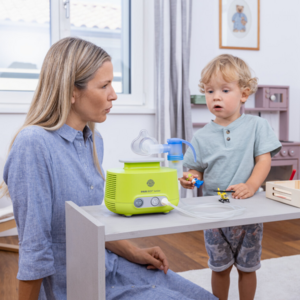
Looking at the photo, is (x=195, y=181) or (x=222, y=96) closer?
(x=195, y=181)

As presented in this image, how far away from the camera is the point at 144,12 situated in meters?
3.37

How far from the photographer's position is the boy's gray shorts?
4.74ft

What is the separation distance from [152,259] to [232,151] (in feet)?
1.77

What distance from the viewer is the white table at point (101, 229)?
0.76 metres

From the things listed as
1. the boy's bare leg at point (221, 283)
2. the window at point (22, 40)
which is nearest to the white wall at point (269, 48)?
the window at point (22, 40)

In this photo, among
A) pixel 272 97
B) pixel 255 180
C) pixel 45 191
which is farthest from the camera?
pixel 272 97

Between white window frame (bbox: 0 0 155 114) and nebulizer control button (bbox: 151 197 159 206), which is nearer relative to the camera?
nebulizer control button (bbox: 151 197 159 206)

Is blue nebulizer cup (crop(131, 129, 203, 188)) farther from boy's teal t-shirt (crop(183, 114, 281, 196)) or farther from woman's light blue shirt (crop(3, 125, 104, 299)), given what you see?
boy's teal t-shirt (crop(183, 114, 281, 196))

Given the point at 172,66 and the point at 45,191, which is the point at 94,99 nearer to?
the point at 45,191

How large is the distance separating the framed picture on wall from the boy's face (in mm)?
2230

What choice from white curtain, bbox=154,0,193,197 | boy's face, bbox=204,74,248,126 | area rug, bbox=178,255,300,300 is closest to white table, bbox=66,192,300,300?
boy's face, bbox=204,74,248,126

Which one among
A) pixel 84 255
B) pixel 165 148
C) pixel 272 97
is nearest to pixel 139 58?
pixel 272 97

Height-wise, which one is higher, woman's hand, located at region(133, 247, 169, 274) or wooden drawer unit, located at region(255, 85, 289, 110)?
wooden drawer unit, located at region(255, 85, 289, 110)

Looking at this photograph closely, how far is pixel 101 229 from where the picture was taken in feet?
2.44
